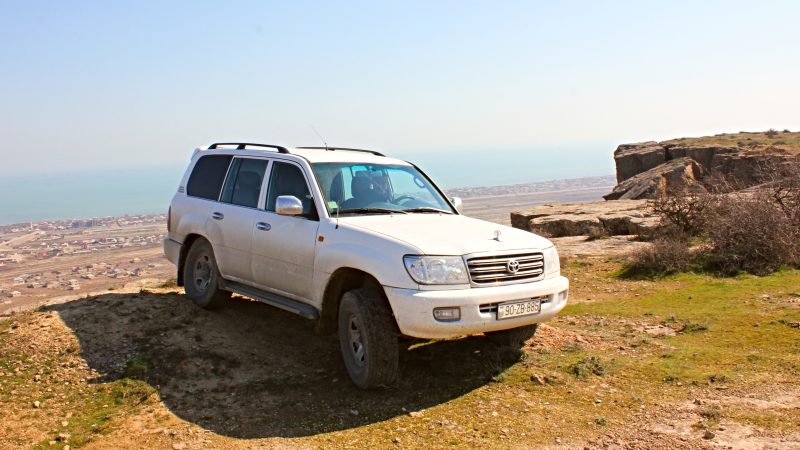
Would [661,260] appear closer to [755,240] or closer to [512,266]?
[755,240]

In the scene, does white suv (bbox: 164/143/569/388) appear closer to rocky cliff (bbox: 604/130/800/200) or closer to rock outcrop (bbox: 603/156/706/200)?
rocky cliff (bbox: 604/130/800/200)

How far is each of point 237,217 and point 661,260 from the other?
284 inches

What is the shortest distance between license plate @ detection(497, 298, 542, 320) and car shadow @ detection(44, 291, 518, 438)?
752 mm

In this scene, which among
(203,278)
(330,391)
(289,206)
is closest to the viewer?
(330,391)

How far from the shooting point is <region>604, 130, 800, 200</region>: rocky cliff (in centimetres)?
1969

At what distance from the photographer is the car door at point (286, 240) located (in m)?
5.83

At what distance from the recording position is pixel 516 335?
6074 millimetres

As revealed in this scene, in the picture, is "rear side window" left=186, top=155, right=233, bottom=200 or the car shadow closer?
the car shadow

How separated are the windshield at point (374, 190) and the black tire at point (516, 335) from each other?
1.34 m

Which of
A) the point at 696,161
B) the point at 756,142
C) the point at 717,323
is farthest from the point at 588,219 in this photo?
the point at 756,142

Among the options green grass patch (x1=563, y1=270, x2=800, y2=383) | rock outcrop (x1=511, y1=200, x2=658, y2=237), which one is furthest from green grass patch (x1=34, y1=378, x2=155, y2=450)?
rock outcrop (x1=511, y1=200, x2=658, y2=237)

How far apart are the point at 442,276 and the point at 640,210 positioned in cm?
1289

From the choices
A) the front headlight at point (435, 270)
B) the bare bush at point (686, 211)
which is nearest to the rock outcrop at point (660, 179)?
the bare bush at point (686, 211)

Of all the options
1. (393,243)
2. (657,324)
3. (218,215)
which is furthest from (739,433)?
(218,215)
